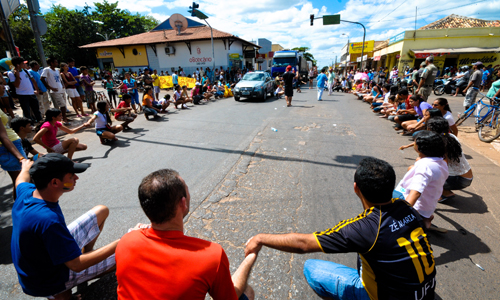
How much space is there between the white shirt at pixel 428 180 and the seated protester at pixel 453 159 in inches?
40.1

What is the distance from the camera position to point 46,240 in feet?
5.05

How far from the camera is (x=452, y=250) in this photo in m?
2.64

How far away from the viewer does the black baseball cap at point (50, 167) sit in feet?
5.36

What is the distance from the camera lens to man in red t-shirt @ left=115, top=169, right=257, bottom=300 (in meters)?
1.15

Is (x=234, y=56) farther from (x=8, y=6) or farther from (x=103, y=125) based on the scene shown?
(x=103, y=125)

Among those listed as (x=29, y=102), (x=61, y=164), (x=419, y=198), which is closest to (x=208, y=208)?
(x=61, y=164)

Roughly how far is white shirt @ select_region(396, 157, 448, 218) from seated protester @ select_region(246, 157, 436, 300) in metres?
1.07

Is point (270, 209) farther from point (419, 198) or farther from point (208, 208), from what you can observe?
point (419, 198)

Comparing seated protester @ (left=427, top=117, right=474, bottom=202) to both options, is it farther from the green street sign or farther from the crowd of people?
the green street sign

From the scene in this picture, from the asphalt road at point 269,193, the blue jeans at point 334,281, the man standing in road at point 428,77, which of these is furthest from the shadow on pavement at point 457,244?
the man standing in road at point 428,77

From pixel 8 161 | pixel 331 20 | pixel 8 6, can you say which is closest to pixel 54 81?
pixel 8 6

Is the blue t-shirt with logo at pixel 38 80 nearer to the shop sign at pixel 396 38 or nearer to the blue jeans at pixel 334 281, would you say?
the blue jeans at pixel 334 281

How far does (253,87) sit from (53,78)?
8443 millimetres

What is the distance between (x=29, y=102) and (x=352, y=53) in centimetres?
4707
